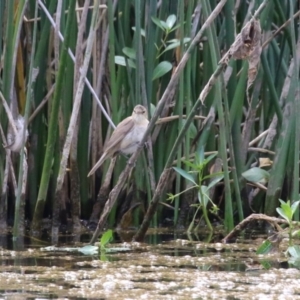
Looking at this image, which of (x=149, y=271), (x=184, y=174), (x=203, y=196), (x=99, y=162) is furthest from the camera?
(x=99, y=162)

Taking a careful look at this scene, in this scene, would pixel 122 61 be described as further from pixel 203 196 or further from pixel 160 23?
pixel 203 196

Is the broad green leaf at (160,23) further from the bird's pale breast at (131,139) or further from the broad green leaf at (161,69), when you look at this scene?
the bird's pale breast at (131,139)

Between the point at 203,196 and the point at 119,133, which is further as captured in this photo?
the point at 119,133

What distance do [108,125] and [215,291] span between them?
9.03ft

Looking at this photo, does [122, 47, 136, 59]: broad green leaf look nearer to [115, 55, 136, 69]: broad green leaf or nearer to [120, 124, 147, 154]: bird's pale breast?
[115, 55, 136, 69]: broad green leaf

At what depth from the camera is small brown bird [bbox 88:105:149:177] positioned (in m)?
5.54

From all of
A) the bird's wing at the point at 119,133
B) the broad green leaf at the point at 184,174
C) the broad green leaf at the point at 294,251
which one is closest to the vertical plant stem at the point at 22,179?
the bird's wing at the point at 119,133

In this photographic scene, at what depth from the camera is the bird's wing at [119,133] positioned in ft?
18.2

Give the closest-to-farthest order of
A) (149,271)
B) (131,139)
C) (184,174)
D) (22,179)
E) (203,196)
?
(149,271) → (22,179) → (184,174) → (203,196) → (131,139)

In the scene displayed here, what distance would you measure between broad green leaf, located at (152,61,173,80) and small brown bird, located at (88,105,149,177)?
0.81ft

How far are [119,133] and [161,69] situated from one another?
0.48 meters

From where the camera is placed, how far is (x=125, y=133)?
5582 millimetres

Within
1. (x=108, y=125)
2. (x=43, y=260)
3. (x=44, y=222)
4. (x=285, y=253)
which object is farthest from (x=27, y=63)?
(x=285, y=253)

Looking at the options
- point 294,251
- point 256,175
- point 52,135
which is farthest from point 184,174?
point 294,251
